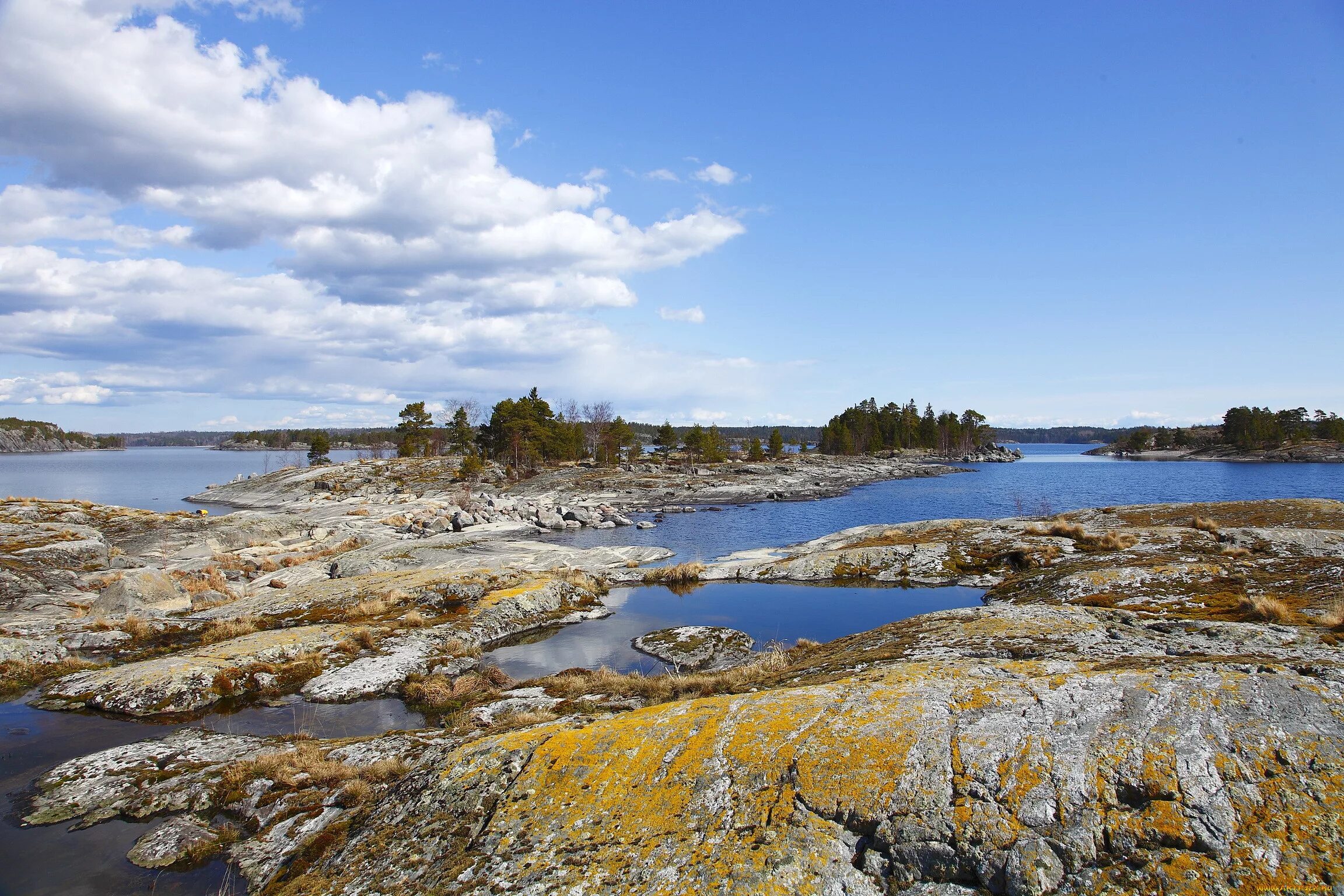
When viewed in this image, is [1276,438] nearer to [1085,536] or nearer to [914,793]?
[1085,536]

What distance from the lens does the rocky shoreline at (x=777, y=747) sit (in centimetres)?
592

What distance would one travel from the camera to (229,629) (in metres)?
23.5

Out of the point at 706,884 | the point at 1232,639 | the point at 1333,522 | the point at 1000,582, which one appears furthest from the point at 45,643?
the point at 1333,522

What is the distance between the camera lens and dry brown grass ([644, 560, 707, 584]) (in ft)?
115

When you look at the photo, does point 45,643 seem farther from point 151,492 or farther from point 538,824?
point 151,492

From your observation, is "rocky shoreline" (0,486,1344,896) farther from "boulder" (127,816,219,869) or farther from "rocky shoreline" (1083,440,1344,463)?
"rocky shoreline" (1083,440,1344,463)

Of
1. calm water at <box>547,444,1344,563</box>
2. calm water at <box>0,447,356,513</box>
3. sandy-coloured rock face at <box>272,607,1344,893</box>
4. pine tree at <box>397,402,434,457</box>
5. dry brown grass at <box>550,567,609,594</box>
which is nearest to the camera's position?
sandy-coloured rock face at <box>272,607,1344,893</box>

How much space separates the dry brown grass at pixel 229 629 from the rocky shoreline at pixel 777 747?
1.56 ft

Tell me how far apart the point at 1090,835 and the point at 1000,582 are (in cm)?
2613

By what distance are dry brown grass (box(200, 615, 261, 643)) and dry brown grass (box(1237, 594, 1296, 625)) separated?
3017cm

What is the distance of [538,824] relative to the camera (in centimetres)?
753

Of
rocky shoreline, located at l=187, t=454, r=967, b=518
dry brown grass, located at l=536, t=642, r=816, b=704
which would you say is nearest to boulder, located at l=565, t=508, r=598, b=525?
rocky shoreline, located at l=187, t=454, r=967, b=518

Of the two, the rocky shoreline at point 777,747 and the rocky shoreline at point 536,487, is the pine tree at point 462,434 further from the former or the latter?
the rocky shoreline at point 777,747

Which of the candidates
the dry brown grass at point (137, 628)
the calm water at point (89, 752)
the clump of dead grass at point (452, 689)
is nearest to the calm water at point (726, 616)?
the clump of dead grass at point (452, 689)
